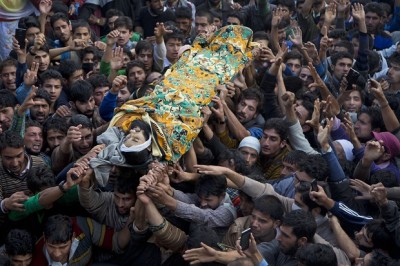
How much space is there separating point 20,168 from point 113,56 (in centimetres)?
201

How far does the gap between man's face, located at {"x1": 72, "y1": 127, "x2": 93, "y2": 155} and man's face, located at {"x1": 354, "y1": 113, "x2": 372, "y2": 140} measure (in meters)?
2.27

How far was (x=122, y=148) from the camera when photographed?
6.34 m

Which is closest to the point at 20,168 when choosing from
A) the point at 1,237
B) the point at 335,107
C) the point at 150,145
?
the point at 1,237

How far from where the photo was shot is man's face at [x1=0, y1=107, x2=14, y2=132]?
24.5 ft

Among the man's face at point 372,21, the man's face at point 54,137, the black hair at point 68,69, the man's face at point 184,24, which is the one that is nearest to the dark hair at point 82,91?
the man's face at point 54,137

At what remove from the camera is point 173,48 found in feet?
29.5

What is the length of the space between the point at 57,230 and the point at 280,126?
2078 millimetres

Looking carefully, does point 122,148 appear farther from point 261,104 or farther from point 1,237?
point 261,104

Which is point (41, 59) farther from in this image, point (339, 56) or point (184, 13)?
point (339, 56)

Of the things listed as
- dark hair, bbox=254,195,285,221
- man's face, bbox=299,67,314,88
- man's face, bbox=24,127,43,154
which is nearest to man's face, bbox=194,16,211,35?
man's face, bbox=299,67,314,88

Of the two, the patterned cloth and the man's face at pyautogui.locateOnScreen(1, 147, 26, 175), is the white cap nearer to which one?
the patterned cloth

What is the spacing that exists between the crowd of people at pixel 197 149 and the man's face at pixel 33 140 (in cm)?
1

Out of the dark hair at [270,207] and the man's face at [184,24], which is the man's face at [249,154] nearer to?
the dark hair at [270,207]

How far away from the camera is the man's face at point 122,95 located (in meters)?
7.90
